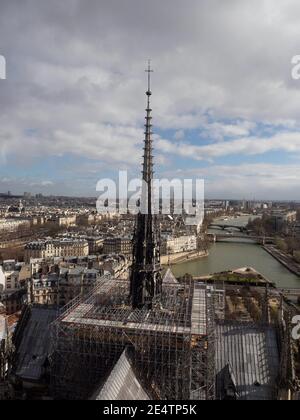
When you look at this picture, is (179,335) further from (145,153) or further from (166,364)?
(145,153)

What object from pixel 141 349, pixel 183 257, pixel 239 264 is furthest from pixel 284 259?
pixel 141 349

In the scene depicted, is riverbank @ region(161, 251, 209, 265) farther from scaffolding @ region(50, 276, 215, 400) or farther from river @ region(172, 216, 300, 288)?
scaffolding @ region(50, 276, 215, 400)

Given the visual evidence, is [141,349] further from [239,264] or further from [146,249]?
[239,264]

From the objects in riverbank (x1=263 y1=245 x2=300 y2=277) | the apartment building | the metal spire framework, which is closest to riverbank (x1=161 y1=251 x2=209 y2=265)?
riverbank (x1=263 y1=245 x2=300 y2=277)

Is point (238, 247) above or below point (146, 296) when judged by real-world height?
below
